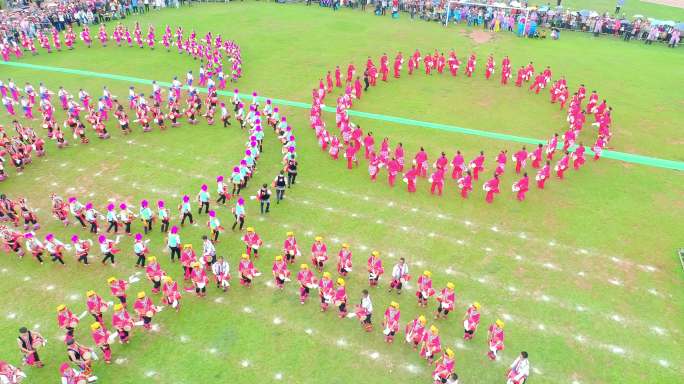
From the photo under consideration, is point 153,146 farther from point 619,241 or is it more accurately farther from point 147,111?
point 619,241

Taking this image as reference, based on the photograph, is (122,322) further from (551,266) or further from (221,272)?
(551,266)

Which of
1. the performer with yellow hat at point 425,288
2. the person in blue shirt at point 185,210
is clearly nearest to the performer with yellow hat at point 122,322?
the person in blue shirt at point 185,210

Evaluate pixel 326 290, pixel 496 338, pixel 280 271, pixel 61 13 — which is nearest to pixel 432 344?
pixel 496 338

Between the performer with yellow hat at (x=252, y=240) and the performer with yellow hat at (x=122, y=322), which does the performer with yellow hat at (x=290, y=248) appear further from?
the performer with yellow hat at (x=122, y=322)

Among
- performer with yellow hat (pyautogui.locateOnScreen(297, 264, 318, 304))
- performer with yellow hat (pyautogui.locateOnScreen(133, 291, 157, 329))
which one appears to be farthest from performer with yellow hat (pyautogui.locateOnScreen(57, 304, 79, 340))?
performer with yellow hat (pyautogui.locateOnScreen(297, 264, 318, 304))

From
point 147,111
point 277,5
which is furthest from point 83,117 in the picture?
point 277,5

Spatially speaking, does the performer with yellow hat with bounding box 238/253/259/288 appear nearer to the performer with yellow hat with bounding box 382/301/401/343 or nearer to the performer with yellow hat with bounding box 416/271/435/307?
the performer with yellow hat with bounding box 382/301/401/343
